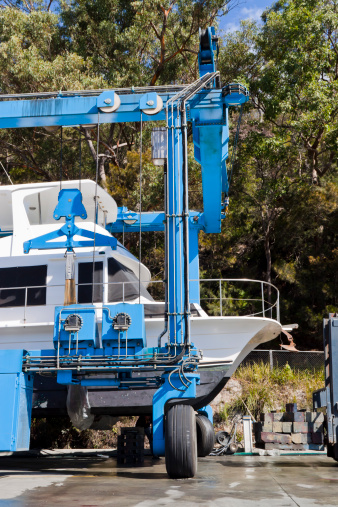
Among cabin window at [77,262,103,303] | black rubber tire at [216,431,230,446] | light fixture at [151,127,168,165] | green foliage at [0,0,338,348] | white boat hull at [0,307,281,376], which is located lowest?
black rubber tire at [216,431,230,446]

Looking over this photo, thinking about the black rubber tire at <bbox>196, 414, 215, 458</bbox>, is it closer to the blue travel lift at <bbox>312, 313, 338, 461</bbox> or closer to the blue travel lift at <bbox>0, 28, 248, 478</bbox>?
the blue travel lift at <bbox>0, 28, 248, 478</bbox>

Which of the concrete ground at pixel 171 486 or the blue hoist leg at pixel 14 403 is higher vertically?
the blue hoist leg at pixel 14 403

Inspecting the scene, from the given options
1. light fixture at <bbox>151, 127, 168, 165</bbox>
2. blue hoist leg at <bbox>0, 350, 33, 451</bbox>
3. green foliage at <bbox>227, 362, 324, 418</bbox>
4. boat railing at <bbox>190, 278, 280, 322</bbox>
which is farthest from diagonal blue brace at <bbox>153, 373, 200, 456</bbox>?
boat railing at <bbox>190, 278, 280, 322</bbox>

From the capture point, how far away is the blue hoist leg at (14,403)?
734 centimetres

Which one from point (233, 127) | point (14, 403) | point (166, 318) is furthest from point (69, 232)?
point (233, 127)

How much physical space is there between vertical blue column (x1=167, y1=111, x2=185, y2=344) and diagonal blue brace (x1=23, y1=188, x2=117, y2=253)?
2739mm

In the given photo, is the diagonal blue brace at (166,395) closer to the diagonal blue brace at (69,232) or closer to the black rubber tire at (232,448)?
the diagonal blue brace at (69,232)

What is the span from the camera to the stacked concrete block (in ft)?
40.1

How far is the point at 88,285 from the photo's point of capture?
37.6 feet

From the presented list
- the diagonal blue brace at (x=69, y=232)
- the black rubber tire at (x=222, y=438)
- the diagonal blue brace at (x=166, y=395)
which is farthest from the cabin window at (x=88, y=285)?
the black rubber tire at (x=222, y=438)

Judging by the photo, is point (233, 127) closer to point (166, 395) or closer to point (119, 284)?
point (119, 284)

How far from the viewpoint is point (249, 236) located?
1001 inches

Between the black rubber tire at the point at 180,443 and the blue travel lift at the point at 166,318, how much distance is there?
13mm

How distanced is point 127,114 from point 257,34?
16.8m
